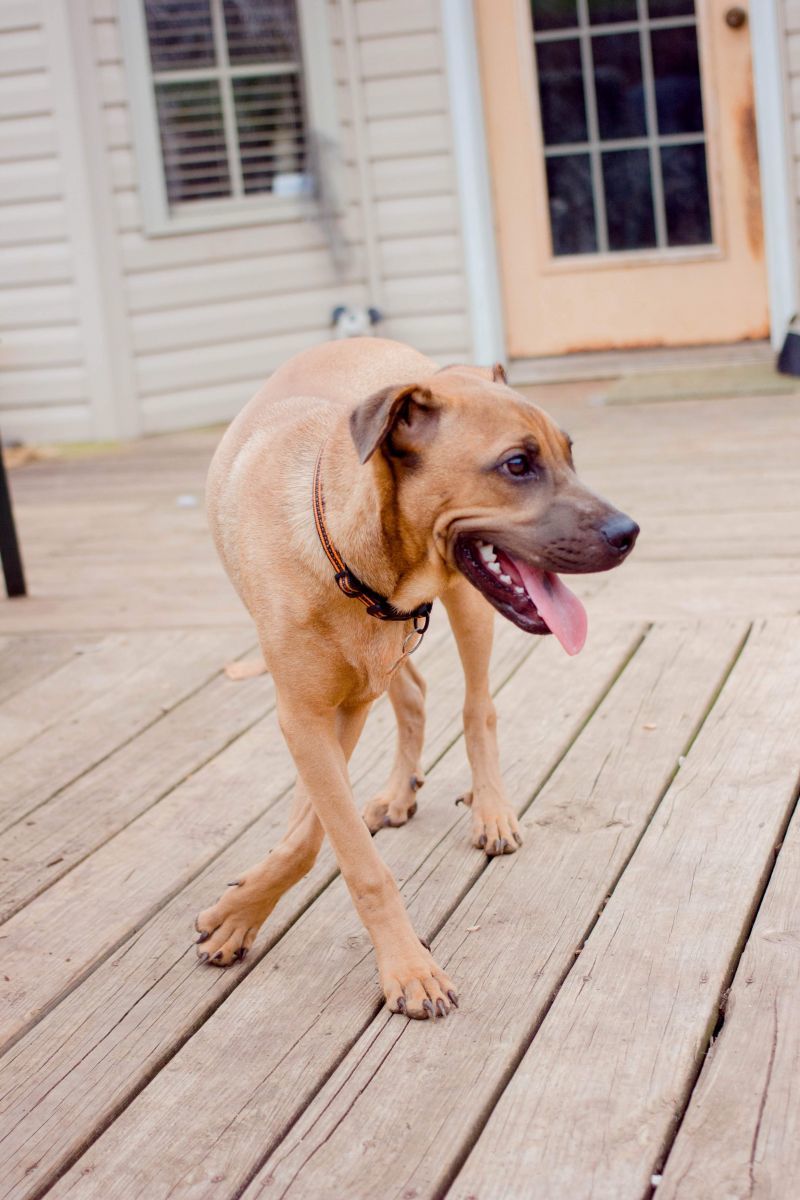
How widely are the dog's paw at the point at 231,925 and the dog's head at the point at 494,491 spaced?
0.67 metres

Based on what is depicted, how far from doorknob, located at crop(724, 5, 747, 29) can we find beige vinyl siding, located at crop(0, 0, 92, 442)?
331 cm

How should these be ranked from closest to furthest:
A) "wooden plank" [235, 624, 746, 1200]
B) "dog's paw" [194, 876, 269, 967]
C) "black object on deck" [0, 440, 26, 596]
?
1. "wooden plank" [235, 624, 746, 1200]
2. "dog's paw" [194, 876, 269, 967]
3. "black object on deck" [0, 440, 26, 596]

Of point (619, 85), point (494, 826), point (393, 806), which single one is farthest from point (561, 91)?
point (494, 826)

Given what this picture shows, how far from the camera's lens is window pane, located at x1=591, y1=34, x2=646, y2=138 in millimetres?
7102

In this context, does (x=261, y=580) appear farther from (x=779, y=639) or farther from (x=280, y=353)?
(x=280, y=353)

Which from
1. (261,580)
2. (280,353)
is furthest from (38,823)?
(280,353)

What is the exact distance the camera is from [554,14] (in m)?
7.12

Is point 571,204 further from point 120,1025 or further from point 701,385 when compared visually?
point 120,1025

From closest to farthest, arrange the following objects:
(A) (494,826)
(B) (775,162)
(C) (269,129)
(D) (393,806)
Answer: (A) (494,826) < (D) (393,806) < (B) (775,162) < (C) (269,129)

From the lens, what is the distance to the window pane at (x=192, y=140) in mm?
7348

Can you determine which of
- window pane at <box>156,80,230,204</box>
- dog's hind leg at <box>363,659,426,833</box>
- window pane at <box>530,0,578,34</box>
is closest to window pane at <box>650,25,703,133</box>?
window pane at <box>530,0,578,34</box>

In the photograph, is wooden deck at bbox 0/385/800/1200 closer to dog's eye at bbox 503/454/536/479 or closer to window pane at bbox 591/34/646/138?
dog's eye at bbox 503/454/536/479

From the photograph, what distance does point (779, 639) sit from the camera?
3.63m

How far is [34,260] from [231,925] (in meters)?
5.76
